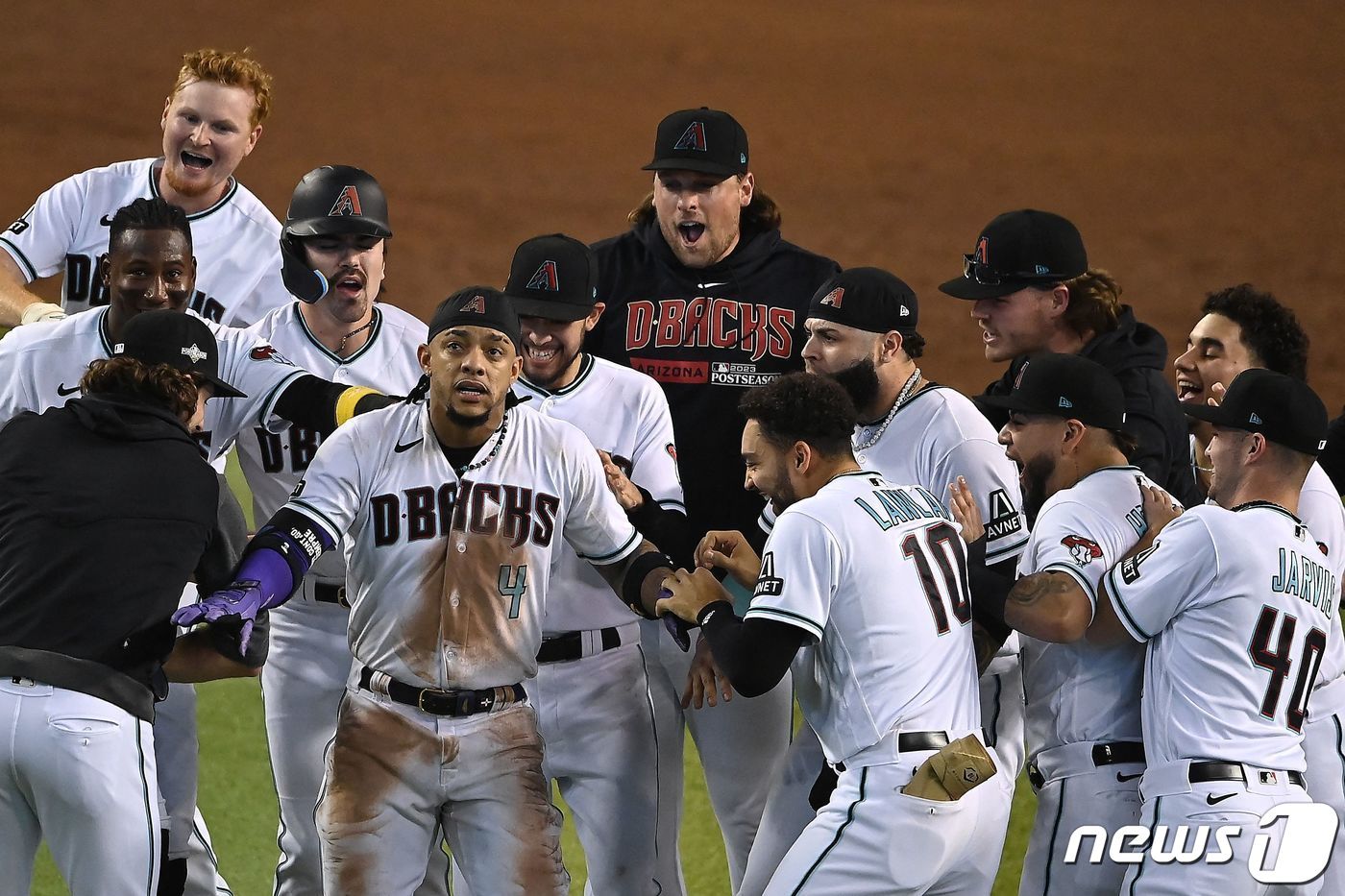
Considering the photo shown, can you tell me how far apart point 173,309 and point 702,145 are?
6.03 ft

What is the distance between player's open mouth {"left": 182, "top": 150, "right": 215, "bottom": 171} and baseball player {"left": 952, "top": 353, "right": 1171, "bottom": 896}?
10.1ft

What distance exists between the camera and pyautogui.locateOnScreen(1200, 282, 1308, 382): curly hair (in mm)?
5672

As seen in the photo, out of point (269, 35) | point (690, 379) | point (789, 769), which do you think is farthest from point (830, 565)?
point (269, 35)

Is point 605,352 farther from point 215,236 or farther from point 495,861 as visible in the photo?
point 495,861

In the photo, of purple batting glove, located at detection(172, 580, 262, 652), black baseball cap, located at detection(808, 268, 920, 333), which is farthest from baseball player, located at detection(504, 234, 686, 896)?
purple batting glove, located at detection(172, 580, 262, 652)

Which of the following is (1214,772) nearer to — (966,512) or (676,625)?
(966,512)

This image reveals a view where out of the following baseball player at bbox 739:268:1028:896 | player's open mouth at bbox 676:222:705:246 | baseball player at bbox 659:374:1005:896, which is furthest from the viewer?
player's open mouth at bbox 676:222:705:246

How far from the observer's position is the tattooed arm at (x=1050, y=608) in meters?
4.16

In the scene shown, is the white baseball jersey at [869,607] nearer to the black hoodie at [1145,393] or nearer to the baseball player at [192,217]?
the black hoodie at [1145,393]

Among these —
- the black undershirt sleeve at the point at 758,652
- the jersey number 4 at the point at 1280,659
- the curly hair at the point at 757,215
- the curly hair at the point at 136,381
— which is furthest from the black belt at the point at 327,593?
the jersey number 4 at the point at 1280,659

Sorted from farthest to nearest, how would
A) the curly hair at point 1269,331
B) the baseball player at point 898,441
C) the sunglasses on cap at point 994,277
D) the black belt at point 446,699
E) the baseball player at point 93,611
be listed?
the curly hair at point 1269,331 < the sunglasses on cap at point 994,277 < the baseball player at point 898,441 < the black belt at point 446,699 < the baseball player at point 93,611

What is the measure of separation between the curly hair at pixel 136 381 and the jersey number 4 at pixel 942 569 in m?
1.89

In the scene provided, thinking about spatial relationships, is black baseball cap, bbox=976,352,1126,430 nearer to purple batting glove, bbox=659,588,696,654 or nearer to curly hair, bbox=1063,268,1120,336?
curly hair, bbox=1063,268,1120,336

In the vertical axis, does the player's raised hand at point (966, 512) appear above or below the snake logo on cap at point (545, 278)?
below
